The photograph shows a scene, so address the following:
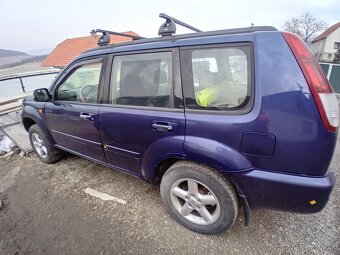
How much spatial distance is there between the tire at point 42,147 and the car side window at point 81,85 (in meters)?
0.88

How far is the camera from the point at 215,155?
168 centimetres

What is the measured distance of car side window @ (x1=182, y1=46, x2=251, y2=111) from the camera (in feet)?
5.21

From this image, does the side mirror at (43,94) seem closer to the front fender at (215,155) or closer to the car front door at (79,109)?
the car front door at (79,109)

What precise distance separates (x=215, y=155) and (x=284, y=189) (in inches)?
21.2

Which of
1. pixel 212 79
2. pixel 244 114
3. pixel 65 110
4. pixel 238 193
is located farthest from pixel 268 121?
pixel 65 110

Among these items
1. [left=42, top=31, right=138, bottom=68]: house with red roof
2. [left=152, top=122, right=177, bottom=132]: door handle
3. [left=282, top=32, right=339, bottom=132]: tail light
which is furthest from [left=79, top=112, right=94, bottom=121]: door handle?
[left=42, top=31, right=138, bottom=68]: house with red roof

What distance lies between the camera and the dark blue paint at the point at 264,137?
1413 mm

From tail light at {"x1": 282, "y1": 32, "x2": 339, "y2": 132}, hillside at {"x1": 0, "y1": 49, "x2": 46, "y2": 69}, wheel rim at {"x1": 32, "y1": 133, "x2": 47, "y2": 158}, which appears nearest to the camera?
tail light at {"x1": 282, "y1": 32, "x2": 339, "y2": 132}

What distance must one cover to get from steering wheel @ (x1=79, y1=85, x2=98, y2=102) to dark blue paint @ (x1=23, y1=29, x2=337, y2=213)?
70cm

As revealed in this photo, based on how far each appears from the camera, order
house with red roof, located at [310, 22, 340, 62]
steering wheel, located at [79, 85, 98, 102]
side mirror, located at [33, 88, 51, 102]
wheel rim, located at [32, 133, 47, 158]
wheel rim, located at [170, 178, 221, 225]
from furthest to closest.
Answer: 1. house with red roof, located at [310, 22, 340, 62]
2. wheel rim, located at [32, 133, 47, 158]
3. side mirror, located at [33, 88, 51, 102]
4. steering wheel, located at [79, 85, 98, 102]
5. wheel rim, located at [170, 178, 221, 225]

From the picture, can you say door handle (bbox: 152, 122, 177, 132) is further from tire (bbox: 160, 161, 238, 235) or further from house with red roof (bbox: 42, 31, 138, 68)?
house with red roof (bbox: 42, 31, 138, 68)

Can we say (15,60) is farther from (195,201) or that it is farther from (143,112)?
(195,201)

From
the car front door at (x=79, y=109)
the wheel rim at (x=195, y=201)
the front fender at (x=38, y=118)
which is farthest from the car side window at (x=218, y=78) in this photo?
the front fender at (x=38, y=118)

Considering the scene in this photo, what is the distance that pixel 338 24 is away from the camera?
122ft
